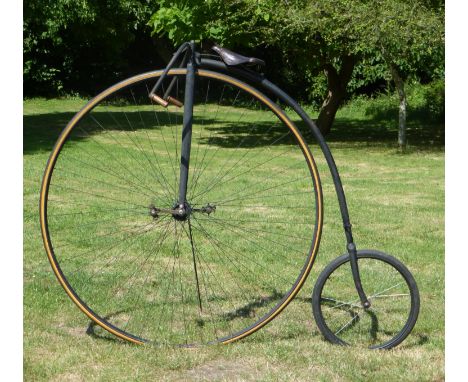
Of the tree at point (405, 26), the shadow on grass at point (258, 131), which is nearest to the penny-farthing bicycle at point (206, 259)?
the tree at point (405, 26)

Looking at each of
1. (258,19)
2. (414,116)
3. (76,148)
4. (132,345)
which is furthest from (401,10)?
(132,345)

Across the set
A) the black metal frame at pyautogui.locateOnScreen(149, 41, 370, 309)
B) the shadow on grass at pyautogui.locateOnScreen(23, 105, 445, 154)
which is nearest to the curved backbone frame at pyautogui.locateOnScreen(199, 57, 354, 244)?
the black metal frame at pyautogui.locateOnScreen(149, 41, 370, 309)

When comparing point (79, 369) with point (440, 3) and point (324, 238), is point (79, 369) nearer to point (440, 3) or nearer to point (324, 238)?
point (324, 238)

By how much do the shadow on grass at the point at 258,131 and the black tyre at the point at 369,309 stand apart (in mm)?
9396

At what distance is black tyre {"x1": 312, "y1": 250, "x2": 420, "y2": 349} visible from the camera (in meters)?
4.29

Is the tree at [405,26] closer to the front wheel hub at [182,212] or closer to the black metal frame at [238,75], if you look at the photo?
the black metal frame at [238,75]

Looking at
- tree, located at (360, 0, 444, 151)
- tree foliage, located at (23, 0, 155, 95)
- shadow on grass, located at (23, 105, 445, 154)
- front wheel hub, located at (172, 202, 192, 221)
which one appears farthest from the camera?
tree foliage, located at (23, 0, 155, 95)

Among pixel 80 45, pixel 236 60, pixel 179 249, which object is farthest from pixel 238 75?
pixel 80 45

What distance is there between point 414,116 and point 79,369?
18.5 meters

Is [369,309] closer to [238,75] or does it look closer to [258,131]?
[238,75]

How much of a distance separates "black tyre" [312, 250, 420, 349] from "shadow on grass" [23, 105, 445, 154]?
30.8 feet

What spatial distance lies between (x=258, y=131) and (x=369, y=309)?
1441cm

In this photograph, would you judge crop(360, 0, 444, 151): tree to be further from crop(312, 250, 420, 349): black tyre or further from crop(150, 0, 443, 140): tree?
crop(312, 250, 420, 349): black tyre

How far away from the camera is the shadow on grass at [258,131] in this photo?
54.5 ft
